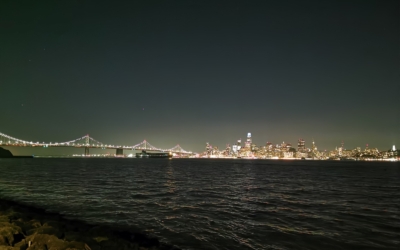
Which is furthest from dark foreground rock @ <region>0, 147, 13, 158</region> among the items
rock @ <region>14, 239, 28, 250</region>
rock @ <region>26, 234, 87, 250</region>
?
rock @ <region>26, 234, 87, 250</region>

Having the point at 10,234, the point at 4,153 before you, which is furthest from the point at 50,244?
the point at 4,153

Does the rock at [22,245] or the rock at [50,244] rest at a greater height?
the rock at [50,244]

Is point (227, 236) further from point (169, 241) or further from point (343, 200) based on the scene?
point (343, 200)

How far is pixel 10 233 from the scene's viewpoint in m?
7.71

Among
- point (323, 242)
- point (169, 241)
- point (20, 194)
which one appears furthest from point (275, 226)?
point (20, 194)

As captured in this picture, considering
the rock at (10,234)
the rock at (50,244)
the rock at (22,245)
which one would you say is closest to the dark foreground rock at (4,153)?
the rock at (10,234)

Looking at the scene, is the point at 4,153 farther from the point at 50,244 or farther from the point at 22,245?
the point at 50,244

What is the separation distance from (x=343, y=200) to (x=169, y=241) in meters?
16.2

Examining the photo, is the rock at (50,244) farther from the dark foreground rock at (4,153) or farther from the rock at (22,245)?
the dark foreground rock at (4,153)

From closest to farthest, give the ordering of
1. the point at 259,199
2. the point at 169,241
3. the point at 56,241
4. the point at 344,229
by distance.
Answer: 1. the point at 56,241
2. the point at 169,241
3. the point at 344,229
4. the point at 259,199

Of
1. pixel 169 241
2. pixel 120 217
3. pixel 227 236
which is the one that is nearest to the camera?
pixel 169 241

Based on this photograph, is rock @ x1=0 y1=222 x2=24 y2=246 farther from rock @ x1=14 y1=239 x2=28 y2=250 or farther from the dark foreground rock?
the dark foreground rock

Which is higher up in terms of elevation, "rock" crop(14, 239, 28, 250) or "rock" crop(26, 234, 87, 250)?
"rock" crop(26, 234, 87, 250)

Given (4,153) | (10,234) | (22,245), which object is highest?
(10,234)
